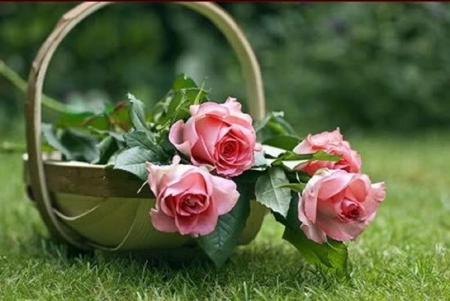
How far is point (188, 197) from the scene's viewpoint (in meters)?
0.90

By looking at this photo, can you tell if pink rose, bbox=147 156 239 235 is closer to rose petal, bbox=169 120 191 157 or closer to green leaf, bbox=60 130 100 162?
rose petal, bbox=169 120 191 157

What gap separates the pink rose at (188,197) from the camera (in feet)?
2.93

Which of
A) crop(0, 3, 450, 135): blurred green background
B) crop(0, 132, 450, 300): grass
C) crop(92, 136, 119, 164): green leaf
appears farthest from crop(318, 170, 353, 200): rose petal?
crop(0, 3, 450, 135): blurred green background

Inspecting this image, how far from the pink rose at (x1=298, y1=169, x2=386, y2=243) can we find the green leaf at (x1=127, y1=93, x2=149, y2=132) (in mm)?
229

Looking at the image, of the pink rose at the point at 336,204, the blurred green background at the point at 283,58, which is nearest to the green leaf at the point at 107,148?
the pink rose at the point at 336,204

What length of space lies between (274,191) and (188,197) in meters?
0.12

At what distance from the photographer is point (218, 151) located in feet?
3.10

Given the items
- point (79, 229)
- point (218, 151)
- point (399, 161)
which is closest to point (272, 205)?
point (218, 151)

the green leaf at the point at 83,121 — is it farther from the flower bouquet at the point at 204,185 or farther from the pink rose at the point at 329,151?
the pink rose at the point at 329,151

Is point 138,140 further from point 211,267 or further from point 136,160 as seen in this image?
point 211,267

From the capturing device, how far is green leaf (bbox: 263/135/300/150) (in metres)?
1.13

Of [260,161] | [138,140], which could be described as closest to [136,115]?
[138,140]

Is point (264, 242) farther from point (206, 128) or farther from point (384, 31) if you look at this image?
point (384, 31)

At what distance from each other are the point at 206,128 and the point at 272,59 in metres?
2.25
